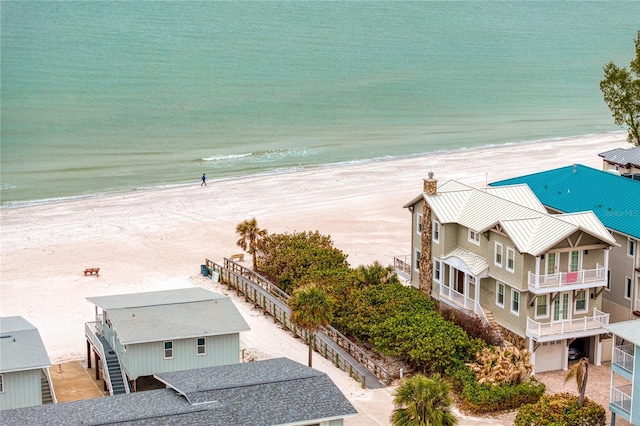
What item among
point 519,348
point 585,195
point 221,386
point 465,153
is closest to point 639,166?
point 585,195

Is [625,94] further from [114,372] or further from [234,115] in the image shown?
[234,115]

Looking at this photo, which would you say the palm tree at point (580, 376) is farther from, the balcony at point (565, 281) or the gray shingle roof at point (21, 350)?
the gray shingle roof at point (21, 350)

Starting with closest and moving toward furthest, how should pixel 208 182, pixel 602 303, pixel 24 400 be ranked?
pixel 24 400 < pixel 602 303 < pixel 208 182

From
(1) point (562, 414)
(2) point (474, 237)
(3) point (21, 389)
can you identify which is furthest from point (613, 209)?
(3) point (21, 389)

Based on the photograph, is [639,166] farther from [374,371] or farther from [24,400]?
[24,400]

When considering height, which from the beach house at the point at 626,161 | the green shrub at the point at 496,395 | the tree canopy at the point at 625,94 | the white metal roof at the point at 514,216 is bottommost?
the green shrub at the point at 496,395

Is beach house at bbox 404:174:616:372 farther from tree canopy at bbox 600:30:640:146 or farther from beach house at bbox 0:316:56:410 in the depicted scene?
tree canopy at bbox 600:30:640:146

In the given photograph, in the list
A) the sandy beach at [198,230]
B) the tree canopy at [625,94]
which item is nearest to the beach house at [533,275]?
the sandy beach at [198,230]
